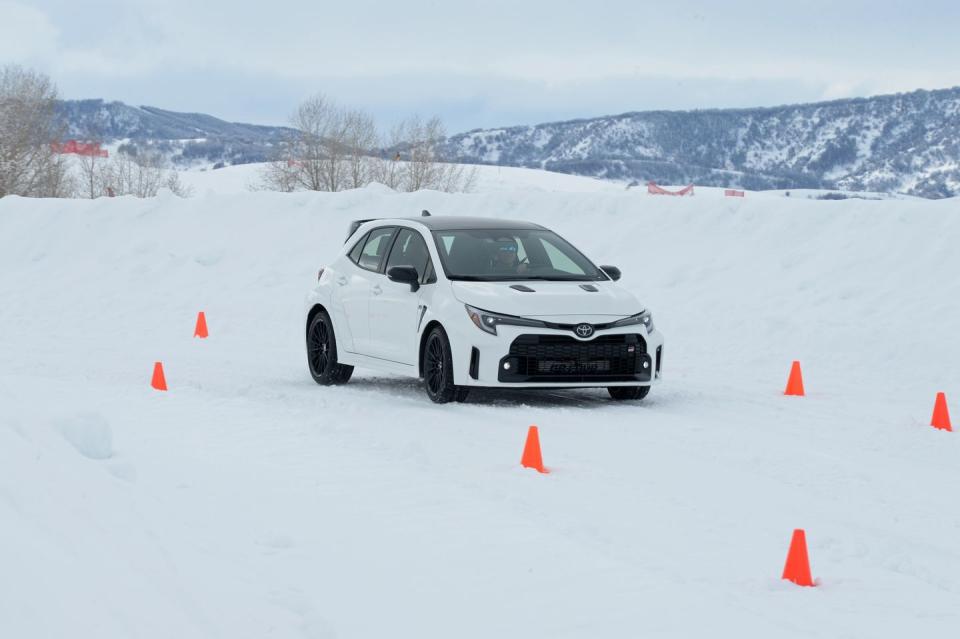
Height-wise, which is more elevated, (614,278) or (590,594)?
(614,278)

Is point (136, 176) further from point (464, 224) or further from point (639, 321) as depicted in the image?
point (639, 321)

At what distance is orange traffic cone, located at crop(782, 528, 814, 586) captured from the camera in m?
5.40

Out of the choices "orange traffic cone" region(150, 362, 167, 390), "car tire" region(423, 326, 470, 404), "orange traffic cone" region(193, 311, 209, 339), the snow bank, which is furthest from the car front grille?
"orange traffic cone" region(193, 311, 209, 339)

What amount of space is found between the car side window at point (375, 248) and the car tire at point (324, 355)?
694mm

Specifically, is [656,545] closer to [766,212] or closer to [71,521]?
[71,521]

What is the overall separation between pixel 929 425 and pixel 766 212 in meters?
12.4

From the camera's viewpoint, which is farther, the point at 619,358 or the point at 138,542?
the point at 619,358

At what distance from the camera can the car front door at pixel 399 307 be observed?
10.9m

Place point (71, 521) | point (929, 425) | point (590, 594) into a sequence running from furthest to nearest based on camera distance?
point (929, 425)
point (590, 594)
point (71, 521)

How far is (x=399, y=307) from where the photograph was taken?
36.4ft

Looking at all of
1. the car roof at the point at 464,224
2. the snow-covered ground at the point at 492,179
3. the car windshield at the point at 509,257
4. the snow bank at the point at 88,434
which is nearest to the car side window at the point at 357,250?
the car roof at the point at 464,224

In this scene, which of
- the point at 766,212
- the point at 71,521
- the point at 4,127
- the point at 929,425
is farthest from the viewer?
the point at 4,127

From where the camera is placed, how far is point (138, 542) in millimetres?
4719

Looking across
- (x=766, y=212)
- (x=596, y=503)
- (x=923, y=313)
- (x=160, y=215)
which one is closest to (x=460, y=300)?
(x=596, y=503)
